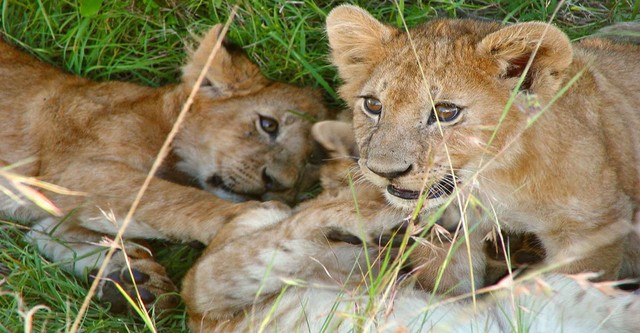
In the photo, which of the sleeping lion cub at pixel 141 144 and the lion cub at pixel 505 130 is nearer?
the lion cub at pixel 505 130

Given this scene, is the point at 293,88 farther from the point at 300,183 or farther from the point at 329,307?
the point at 329,307

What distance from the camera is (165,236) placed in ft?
12.9

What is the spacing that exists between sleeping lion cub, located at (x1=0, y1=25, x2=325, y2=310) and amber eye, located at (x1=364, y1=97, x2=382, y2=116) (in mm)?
1107

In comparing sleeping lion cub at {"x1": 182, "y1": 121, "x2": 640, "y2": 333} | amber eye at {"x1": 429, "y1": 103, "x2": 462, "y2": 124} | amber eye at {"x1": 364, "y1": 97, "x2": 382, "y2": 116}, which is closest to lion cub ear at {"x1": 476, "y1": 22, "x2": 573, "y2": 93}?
amber eye at {"x1": 429, "y1": 103, "x2": 462, "y2": 124}

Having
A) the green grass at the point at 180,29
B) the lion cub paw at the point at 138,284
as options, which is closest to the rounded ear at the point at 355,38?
the green grass at the point at 180,29

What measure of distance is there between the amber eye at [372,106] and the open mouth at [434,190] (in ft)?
→ 0.91

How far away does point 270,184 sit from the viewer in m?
4.20

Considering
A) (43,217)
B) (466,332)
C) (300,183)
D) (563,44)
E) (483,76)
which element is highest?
(563,44)

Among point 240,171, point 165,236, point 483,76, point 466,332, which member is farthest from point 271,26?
point 466,332

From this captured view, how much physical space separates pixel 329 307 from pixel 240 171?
4.38ft

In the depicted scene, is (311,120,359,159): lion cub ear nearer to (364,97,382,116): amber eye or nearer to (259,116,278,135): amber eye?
(364,97,382,116): amber eye

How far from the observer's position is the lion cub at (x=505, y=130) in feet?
9.00

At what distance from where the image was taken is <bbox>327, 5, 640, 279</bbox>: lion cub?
9.00 ft

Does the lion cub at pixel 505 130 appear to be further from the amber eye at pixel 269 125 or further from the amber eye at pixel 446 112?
the amber eye at pixel 269 125
